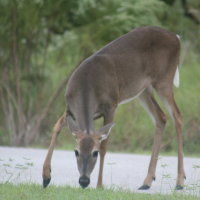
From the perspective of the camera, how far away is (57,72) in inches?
656

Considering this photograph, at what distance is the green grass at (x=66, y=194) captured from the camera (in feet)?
21.6

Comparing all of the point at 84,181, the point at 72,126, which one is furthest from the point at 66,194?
the point at 72,126

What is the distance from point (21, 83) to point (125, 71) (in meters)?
7.82

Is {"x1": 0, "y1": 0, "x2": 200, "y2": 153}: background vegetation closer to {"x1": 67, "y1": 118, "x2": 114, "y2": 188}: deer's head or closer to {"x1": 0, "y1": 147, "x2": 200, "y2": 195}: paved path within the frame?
{"x1": 0, "y1": 147, "x2": 200, "y2": 195}: paved path

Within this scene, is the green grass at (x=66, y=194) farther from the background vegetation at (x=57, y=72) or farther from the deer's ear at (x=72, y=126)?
the background vegetation at (x=57, y=72)

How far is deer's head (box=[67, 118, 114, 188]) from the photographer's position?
23.1 ft

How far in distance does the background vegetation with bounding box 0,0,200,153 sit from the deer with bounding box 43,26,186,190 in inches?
207

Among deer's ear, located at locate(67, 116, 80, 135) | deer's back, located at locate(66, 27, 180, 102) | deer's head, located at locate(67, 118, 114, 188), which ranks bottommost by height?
deer's head, located at locate(67, 118, 114, 188)

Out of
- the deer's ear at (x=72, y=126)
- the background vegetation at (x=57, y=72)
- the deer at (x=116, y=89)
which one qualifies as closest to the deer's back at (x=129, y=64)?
the deer at (x=116, y=89)

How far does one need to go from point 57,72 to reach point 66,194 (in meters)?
10.0

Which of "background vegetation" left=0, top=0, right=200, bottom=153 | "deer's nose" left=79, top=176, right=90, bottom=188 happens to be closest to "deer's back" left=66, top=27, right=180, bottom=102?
"deer's nose" left=79, top=176, right=90, bottom=188

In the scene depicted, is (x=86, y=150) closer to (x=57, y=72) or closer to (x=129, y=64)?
(x=129, y=64)

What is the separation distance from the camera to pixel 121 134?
1442 centimetres

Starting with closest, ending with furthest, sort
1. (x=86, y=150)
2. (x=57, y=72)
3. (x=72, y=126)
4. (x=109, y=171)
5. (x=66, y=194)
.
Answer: (x=66, y=194), (x=86, y=150), (x=72, y=126), (x=109, y=171), (x=57, y=72)
